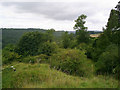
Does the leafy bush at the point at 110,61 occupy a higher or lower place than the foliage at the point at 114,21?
lower

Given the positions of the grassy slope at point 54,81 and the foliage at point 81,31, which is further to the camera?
the foliage at point 81,31

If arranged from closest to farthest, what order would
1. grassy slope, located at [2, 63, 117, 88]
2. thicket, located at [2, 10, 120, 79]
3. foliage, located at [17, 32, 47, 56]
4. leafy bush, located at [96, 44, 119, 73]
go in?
grassy slope, located at [2, 63, 117, 88] → thicket, located at [2, 10, 120, 79] → leafy bush, located at [96, 44, 119, 73] → foliage, located at [17, 32, 47, 56]

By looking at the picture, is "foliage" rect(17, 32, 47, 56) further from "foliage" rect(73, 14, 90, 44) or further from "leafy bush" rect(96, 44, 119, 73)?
"leafy bush" rect(96, 44, 119, 73)

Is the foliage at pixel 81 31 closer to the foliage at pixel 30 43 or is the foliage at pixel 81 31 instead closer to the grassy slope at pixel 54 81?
the foliage at pixel 30 43

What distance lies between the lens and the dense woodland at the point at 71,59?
4815 millimetres

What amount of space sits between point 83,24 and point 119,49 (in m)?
18.4

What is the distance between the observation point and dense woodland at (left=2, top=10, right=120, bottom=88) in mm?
4815

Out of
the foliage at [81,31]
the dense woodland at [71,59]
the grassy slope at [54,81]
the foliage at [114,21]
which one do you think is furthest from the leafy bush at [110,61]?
the foliage at [81,31]

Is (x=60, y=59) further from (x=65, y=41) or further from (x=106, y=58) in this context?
(x=65, y=41)

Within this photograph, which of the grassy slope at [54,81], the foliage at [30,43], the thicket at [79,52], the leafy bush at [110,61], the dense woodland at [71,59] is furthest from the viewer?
the foliage at [30,43]

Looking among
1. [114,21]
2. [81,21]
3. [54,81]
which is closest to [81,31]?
[81,21]

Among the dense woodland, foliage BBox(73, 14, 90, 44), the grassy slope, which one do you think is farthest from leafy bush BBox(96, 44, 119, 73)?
foliage BBox(73, 14, 90, 44)

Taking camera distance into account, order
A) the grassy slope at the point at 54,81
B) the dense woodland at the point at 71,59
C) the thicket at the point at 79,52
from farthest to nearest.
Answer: the thicket at the point at 79,52, the dense woodland at the point at 71,59, the grassy slope at the point at 54,81

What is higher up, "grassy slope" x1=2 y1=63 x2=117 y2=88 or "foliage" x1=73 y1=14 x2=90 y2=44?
"foliage" x1=73 y1=14 x2=90 y2=44
